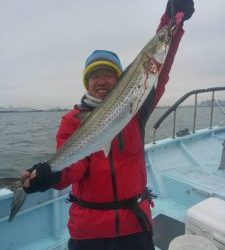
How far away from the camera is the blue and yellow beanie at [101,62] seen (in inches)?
111

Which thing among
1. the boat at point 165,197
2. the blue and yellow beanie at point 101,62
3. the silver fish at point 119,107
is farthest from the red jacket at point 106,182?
the boat at point 165,197

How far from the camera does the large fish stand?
2.39 meters

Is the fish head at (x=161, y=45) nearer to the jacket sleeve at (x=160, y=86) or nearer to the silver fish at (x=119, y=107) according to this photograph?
the silver fish at (x=119, y=107)

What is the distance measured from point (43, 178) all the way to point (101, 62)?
1.12 m

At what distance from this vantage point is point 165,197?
5562 mm

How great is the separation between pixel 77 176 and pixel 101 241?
23.7 inches

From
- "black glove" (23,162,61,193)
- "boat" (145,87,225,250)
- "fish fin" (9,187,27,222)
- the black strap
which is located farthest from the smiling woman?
"boat" (145,87,225,250)

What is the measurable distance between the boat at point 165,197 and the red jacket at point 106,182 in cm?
104

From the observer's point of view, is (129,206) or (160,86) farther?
(160,86)

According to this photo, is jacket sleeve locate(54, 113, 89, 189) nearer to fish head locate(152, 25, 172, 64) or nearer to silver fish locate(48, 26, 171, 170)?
silver fish locate(48, 26, 171, 170)

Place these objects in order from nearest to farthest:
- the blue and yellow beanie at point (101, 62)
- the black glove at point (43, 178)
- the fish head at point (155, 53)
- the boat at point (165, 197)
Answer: the fish head at point (155, 53) < the black glove at point (43, 178) < the blue and yellow beanie at point (101, 62) < the boat at point (165, 197)

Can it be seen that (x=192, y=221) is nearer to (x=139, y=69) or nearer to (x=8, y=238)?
(x=139, y=69)

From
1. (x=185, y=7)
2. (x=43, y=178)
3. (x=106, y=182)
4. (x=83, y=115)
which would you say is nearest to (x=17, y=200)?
(x=43, y=178)

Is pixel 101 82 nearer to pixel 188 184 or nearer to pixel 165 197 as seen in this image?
pixel 188 184
